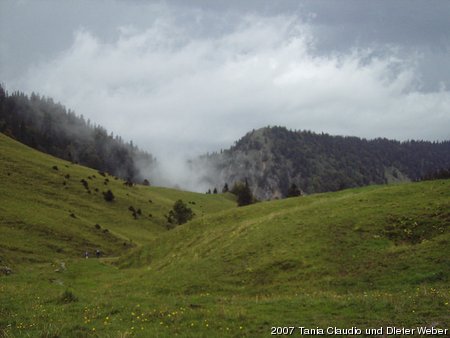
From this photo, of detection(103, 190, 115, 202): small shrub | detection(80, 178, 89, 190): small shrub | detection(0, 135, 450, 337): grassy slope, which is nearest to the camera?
detection(0, 135, 450, 337): grassy slope

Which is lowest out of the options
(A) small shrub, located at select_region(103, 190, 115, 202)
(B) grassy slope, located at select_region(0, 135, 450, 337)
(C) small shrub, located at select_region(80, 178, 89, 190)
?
(B) grassy slope, located at select_region(0, 135, 450, 337)

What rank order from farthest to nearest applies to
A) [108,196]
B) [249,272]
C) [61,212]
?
[108,196]
[61,212]
[249,272]

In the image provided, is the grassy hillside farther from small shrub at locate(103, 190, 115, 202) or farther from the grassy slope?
small shrub at locate(103, 190, 115, 202)

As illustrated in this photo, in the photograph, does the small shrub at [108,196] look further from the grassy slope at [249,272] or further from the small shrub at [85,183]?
the grassy slope at [249,272]

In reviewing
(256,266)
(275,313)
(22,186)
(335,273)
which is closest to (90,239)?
(22,186)

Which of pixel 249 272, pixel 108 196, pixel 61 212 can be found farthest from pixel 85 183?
pixel 249 272

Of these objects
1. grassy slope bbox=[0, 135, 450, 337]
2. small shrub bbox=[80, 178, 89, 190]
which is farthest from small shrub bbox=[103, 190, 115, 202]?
grassy slope bbox=[0, 135, 450, 337]

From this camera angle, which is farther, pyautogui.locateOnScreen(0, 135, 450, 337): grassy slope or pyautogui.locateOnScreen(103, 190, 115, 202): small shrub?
pyautogui.locateOnScreen(103, 190, 115, 202): small shrub

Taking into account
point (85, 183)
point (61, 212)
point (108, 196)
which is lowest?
point (61, 212)

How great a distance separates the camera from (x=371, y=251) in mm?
29719

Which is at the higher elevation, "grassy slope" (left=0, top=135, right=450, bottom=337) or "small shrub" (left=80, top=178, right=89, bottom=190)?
"small shrub" (left=80, top=178, right=89, bottom=190)

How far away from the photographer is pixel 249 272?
3097 cm

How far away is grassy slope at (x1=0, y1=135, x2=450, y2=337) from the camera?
16469mm

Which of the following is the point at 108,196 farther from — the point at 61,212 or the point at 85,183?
the point at 61,212
